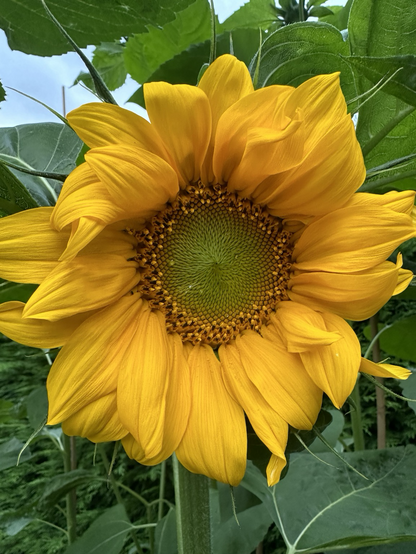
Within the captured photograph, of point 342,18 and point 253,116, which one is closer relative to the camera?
point 253,116

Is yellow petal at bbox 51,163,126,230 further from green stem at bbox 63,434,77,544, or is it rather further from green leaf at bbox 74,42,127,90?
green stem at bbox 63,434,77,544

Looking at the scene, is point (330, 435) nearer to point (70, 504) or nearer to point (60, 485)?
point (60, 485)

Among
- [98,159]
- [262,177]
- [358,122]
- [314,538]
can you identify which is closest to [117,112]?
[98,159]

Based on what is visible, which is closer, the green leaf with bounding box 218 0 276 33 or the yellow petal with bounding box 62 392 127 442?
the yellow petal with bounding box 62 392 127 442

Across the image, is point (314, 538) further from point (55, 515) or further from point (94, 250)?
point (55, 515)

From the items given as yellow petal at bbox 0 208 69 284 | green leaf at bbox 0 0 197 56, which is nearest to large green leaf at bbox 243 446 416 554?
yellow petal at bbox 0 208 69 284

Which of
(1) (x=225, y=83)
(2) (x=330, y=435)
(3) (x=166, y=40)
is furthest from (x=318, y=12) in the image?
(2) (x=330, y=435)
